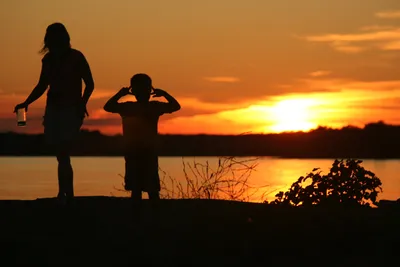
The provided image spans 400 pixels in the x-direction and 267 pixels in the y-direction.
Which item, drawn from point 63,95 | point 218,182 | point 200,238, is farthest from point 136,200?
point 218,182

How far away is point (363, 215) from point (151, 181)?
10.7ft

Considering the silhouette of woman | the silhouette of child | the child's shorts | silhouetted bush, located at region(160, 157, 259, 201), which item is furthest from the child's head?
silhouetted bush, located at region(160, 157, 259, 201)

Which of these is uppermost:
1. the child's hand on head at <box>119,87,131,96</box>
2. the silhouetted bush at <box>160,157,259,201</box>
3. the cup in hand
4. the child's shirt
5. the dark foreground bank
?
the child's hand on head at <box>119,87,131,96</box>

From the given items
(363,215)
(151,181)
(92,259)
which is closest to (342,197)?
(363,215)

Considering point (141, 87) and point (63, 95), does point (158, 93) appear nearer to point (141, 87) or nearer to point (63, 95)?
point (141, 87)

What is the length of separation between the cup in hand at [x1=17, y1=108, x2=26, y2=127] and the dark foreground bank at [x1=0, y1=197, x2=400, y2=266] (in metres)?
1.27

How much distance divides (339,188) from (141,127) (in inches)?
259

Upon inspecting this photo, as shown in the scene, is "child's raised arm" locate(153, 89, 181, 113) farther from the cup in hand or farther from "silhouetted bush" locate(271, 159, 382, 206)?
"silhouetted bush" locate(271, 159, 382, 206)

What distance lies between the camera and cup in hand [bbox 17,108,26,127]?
1193cm

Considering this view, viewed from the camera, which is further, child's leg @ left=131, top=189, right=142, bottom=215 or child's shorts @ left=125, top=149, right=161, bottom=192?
child's leg @ left=131, top=189, right=142, bottom=215

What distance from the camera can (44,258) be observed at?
9.30 m

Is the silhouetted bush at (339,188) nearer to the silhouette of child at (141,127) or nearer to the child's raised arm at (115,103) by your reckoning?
the silhouette of child at (141,127)

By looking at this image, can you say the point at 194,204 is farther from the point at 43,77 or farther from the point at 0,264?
the point at 0,264

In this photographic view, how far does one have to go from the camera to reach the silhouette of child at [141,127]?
1059cm
